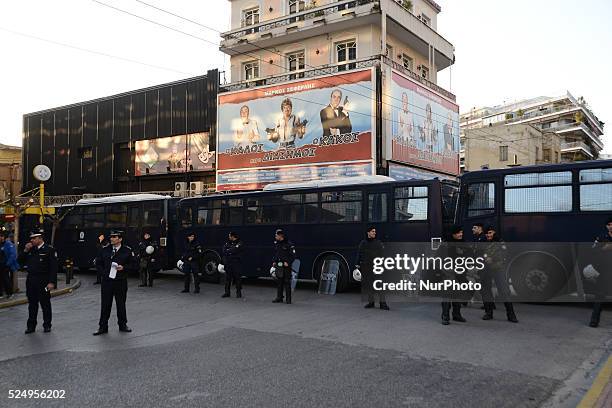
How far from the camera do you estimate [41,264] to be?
8680 millimetres

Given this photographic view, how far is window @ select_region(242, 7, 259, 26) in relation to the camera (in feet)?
104

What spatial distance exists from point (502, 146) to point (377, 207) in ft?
146

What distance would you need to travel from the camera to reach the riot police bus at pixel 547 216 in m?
11.0

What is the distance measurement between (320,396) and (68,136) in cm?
4058

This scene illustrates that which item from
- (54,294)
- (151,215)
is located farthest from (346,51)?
(54,294)

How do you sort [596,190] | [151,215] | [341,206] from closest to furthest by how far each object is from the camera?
[596,190] < [341,206] < [151,215]

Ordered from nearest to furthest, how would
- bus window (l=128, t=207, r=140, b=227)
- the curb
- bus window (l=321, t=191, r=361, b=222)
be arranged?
the curb, bus window (l=321, t=191, r=361, b=222), bus window (l=128, t=207, r=140, b=227)

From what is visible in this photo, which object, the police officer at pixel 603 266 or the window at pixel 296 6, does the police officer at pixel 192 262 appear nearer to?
the police officer at pixel 603 266

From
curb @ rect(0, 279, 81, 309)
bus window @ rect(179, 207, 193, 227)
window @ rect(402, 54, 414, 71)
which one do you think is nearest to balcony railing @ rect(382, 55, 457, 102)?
window @ rect(402, 54, 414, 71)

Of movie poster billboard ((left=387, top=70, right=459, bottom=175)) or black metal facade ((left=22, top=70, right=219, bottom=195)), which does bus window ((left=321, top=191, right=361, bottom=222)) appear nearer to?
movie poster billboard ((left=387, top=70, right=459, bottom=175))

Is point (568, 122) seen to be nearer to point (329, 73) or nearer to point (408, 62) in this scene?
point (408, 62)

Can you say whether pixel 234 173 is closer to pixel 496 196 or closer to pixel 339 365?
pixel 496 196

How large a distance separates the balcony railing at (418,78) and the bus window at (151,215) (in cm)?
1406

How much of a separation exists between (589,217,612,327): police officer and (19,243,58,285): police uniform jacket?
377 inches
